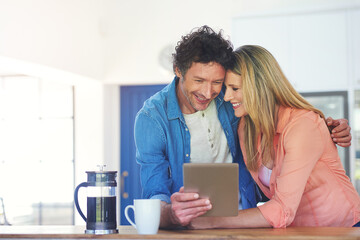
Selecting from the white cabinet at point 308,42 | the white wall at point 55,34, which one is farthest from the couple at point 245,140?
the white cabinet at point 308,42

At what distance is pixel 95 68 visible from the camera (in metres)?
5.67

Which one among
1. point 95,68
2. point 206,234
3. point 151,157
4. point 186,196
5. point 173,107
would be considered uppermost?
point 95,68

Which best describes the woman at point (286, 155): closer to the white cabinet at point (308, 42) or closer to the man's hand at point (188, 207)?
the man's hand at point (188, 207)

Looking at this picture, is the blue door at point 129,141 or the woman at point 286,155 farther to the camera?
the blue door at point 129,141

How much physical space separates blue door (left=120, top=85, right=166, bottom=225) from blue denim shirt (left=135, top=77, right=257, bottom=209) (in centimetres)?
341

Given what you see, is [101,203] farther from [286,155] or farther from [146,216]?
[286,155]

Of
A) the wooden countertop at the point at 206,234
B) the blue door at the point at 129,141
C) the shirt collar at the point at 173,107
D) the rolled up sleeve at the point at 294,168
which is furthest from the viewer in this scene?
the blue door at the point at 129,141

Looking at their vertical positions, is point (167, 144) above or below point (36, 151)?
above

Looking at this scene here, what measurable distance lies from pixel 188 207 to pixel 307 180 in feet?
1.69

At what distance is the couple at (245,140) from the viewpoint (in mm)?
1964

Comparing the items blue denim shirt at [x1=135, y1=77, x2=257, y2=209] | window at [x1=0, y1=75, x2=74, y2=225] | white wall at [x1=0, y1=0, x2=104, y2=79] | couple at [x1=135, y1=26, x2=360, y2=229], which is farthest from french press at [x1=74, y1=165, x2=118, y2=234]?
window at [x1=0, y1=75, x2=74, y2=225]

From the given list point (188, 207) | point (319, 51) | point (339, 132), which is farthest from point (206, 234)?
point (319, 51)

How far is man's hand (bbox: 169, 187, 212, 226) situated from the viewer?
6.01 feet

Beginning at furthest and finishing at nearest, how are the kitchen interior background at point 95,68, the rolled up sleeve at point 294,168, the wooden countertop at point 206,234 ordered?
the kitchen interior background at point 95,68 → the rolled up sleeve at point 294,168 → the wooden countertop at point 206,234
